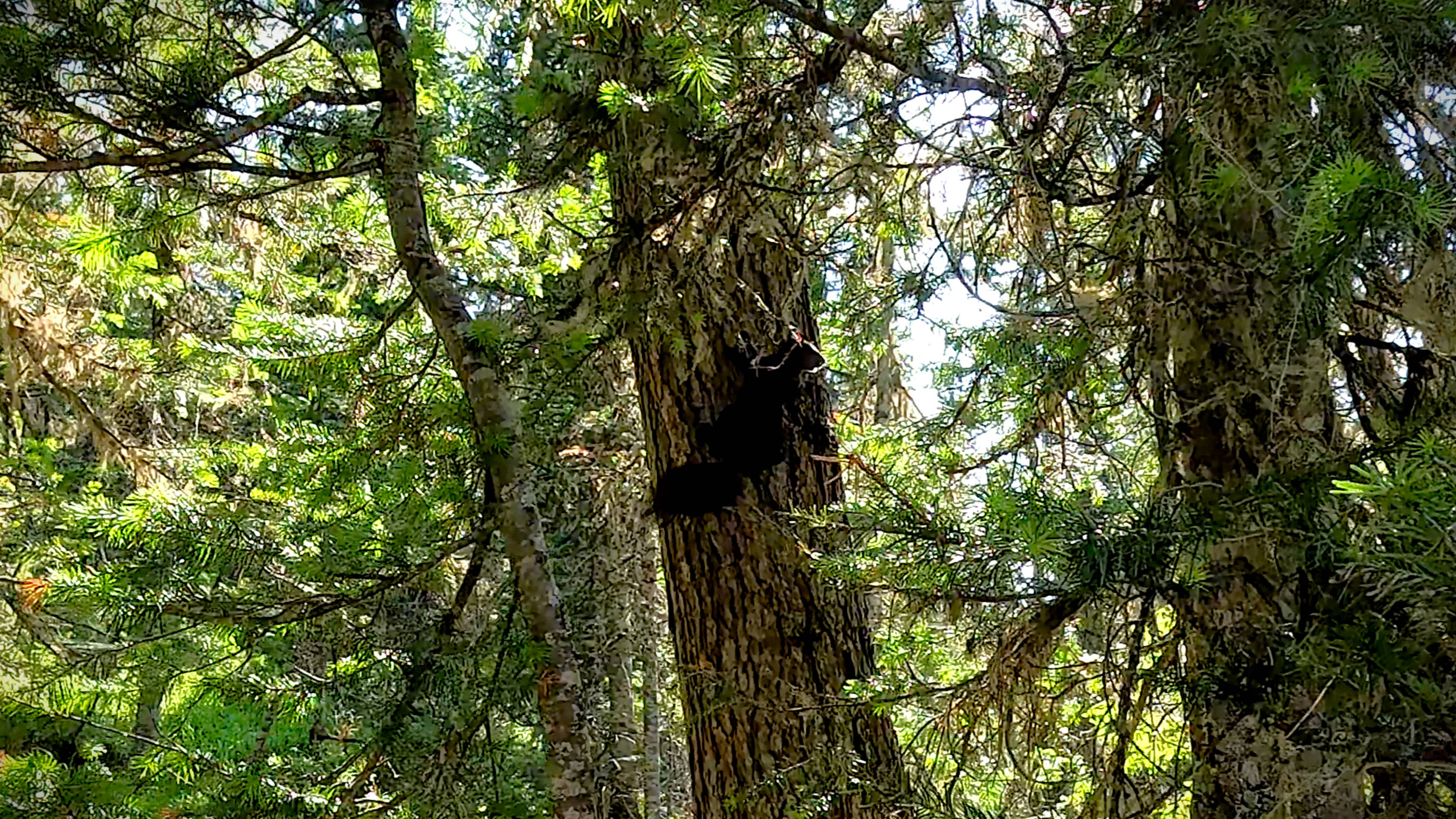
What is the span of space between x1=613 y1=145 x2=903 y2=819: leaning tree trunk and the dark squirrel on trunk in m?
0.03

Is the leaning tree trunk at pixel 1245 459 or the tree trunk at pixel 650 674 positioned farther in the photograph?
the tree trunk at pixel 650 674

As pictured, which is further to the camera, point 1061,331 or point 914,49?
point 1061,331

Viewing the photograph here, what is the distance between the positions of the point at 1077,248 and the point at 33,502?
17.4 ft

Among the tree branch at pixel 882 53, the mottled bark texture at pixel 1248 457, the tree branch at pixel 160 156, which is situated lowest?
the mottled bark texture at pixel 1248 457

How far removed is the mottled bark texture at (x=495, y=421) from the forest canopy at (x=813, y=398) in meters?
0.01

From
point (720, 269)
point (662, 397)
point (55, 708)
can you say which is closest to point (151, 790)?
point (55, 708)

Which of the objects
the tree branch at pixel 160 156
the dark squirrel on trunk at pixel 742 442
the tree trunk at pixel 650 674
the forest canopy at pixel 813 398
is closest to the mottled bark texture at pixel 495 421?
the forest canopy at pixel 813 398

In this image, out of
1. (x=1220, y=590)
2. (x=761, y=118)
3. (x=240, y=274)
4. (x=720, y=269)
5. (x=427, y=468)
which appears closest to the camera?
(x=1220, y=590)

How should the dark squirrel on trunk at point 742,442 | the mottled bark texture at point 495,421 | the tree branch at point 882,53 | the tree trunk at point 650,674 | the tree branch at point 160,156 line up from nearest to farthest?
the tree branch at point 882,53 < the tree branch at point 160,156 < the mottled bark texture at point 495,421 < the dark squirrel on trunk at point 742,442 < the tree trunk at point 650,674

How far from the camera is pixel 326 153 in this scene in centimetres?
291

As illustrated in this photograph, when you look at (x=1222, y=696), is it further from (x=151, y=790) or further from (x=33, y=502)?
(x=33, y=502)

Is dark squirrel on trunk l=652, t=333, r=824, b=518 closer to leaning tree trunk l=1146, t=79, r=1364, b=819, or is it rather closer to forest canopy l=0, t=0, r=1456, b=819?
forest canopy l=0, t=0, r=1456, b=819

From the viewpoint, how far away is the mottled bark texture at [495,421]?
256 centimetres

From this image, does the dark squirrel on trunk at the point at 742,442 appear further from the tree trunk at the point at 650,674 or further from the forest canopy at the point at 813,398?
the tree trunk at the point at 650,674
